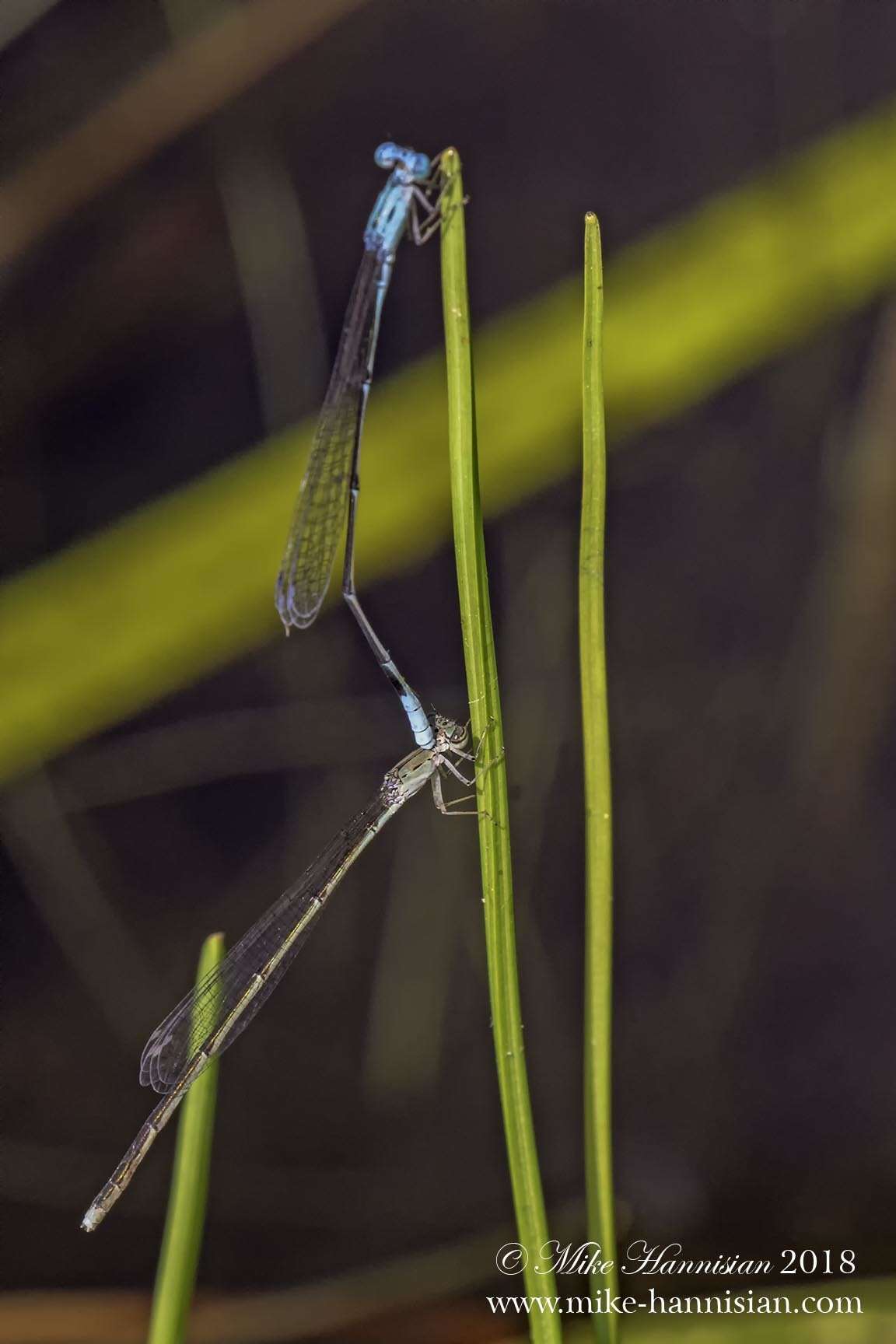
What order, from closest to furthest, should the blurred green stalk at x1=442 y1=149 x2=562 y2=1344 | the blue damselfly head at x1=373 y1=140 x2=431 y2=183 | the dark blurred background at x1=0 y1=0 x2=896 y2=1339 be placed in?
the blurred green stalk at x1=442 y1=149 x2=562 y2=1344, the blue damselfly head at x1=373 y1=140 x2=431 y2=183, the dark blurred background at x1=0 y1=0 x2=896 y2=1339

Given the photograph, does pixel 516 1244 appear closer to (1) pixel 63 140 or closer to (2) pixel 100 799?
(2) pixel 100 799

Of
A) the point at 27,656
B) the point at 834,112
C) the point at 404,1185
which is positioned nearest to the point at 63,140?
the point at 27,656

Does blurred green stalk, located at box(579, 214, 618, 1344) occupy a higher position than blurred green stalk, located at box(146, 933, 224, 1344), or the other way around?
blurred green stalk, located at box(579, 214, 618, 1344)

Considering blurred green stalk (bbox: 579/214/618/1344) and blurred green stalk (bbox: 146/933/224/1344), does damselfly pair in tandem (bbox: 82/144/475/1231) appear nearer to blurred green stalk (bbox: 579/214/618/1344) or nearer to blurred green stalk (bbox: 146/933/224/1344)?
blurred green stalk (bbox: 146/933/224/1344)

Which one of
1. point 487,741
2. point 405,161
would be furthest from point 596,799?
point 405,161

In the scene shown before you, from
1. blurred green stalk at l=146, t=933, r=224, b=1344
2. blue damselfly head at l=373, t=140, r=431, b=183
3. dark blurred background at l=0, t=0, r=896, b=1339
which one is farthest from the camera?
dark blurred background at l=0, t=0, r=896, b=1339

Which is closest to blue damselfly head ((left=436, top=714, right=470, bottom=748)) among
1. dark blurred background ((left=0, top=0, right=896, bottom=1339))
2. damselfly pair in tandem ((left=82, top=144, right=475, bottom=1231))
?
damselfly pair in tandem ((left=82, top=144, right=475, bottom=1231))

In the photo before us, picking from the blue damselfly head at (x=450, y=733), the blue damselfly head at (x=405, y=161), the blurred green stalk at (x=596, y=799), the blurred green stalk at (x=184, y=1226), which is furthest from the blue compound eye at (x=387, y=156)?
the blurred green stalk at (x=184, y=1226)

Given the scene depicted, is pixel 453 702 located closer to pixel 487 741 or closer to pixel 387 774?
pixel 387 774
